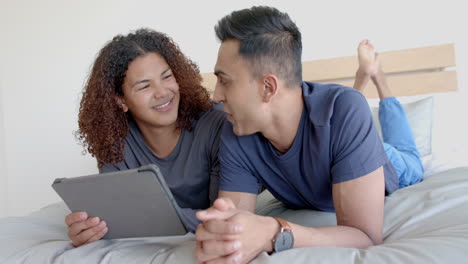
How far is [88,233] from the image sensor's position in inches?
43.6

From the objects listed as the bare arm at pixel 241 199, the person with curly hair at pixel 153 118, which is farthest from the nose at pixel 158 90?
the bare arm at pixel 241 199

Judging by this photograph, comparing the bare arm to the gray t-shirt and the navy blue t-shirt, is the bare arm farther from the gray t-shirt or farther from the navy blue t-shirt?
the gray t-shirt

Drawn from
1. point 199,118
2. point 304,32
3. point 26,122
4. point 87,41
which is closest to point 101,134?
point 199,118

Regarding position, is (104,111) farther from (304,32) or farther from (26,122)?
(26,122)

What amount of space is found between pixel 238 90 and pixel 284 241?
433 mm

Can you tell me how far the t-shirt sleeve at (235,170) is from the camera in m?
1.25

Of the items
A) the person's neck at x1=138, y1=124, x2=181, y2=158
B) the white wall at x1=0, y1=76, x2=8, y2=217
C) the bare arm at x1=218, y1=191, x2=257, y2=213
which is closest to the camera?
the bare arm at x1=218, y1=191, x2=257, y2=213

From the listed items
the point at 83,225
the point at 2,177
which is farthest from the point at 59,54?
the point at 83,225

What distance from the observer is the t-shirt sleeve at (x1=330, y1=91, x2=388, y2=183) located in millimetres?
1026

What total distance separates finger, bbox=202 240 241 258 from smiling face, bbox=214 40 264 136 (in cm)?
40

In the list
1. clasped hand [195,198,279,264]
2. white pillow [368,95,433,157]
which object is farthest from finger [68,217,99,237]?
white pillow [368,95,433,157]

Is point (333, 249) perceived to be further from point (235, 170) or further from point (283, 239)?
point (235, 170)

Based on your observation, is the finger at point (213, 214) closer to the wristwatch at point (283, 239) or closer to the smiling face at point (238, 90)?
the wristwatch at point (283, 239)

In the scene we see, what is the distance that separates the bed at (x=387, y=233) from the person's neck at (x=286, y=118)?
259mm
